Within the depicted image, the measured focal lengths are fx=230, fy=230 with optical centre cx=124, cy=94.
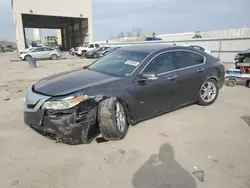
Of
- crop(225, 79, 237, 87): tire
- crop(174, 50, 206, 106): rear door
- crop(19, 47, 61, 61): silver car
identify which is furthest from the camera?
crop(19, 47, 61, 61): silver car

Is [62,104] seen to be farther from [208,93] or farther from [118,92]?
[208,93]

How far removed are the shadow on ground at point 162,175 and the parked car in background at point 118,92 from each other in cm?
83

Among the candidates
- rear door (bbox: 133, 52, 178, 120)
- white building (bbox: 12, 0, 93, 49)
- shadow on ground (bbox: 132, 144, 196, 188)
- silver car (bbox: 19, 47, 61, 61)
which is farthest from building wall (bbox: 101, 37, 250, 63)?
white building (bbox: 12, 0, 93, 49)

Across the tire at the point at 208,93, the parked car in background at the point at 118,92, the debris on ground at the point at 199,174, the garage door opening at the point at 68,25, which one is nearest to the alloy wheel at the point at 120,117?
the parked car in background at the point at 118,92

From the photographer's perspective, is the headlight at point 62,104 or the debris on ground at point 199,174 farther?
the headlight at point 62,104

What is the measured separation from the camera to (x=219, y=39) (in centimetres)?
1869

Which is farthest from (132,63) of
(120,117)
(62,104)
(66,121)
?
(66,121)

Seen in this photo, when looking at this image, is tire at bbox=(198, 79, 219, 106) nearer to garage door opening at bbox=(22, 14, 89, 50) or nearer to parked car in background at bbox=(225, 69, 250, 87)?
parked car in background at bbox=(225, 69, 250, 87)

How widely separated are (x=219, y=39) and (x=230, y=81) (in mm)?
11636

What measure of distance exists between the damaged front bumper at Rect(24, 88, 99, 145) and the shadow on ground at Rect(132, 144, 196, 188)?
1071mm

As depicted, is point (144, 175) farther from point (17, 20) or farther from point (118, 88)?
point (17, 20)

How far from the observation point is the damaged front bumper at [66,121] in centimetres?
348

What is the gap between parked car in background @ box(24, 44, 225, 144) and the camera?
11.6ft

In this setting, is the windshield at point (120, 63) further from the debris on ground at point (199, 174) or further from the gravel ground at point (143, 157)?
the debris on ground at point (199, 174)
